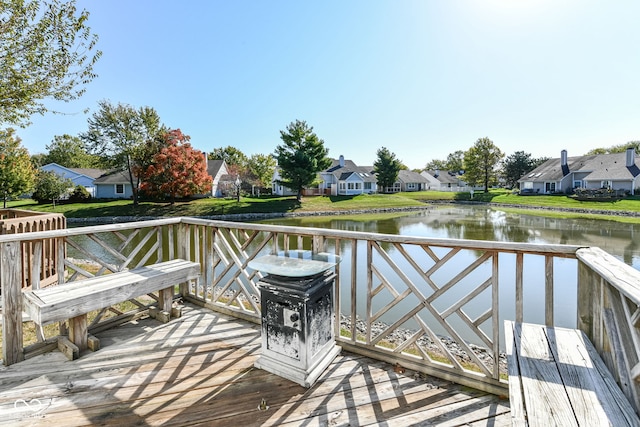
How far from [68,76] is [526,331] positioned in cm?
852

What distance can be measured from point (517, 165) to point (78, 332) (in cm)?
6174

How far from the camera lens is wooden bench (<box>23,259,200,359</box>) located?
2.49 metres

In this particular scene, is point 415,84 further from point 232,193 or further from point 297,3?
point 232,193

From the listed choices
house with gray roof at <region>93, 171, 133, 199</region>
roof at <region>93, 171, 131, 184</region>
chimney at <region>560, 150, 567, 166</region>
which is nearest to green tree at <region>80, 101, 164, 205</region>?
roof at <region>93, 171, 131, 184</region>

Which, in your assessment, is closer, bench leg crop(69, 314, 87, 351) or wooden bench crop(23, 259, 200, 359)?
wooden bench crop(23, 259, 200, 359)

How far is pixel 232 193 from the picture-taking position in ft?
117

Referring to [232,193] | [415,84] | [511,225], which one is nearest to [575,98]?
[511,225]

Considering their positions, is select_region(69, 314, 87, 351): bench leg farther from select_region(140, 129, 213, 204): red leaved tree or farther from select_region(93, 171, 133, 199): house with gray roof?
select_region(93, 171, 133, 199): house with gray roof

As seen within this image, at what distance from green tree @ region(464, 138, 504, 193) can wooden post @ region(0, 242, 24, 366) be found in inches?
1977

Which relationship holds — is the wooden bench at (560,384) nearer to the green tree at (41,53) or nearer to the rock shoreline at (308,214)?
the green tree at (41,53)

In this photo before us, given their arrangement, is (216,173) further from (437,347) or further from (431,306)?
(431,306)

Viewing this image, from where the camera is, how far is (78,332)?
2.86m

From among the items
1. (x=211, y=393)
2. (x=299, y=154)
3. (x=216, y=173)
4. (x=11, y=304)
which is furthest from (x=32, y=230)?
(x=216, y=173)

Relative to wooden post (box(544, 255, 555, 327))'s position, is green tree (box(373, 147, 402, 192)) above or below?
→ above
